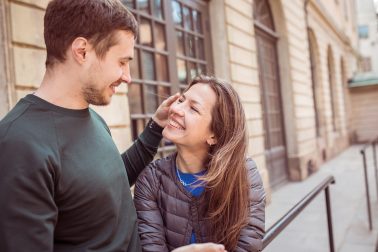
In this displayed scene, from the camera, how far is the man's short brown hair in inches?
45.8

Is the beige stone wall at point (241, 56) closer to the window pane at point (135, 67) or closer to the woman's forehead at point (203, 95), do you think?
the window pane at point (135, 67)

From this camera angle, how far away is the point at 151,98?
15.2ft

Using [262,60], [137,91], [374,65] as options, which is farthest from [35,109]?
[374,65]

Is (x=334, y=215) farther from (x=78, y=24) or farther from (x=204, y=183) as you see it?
(x=78, y=24)

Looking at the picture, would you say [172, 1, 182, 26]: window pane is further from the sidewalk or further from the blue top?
the blue top

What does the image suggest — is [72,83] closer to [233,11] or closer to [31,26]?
[31,26]

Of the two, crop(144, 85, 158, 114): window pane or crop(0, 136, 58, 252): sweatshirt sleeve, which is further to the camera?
crop(144, 85, 158, 114): window pane

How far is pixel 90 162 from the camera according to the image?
3.82ft

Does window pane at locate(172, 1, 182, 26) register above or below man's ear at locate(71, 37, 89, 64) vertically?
above

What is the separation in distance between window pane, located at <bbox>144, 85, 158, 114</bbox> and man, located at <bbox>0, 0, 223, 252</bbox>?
3197mm

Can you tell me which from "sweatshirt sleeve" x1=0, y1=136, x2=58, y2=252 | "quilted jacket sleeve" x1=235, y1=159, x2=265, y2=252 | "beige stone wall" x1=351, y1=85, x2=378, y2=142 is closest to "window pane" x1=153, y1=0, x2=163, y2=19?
"quilted jacket sleeve" x1=235, y1=159, x2=265, y2=252

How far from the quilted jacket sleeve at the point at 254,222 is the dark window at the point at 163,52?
8.98ft

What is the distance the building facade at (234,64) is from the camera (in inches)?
112

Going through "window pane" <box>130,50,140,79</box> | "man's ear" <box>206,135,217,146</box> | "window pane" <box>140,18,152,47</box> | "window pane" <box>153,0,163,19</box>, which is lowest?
"man's ear" <box>206,135,217,146</box>
